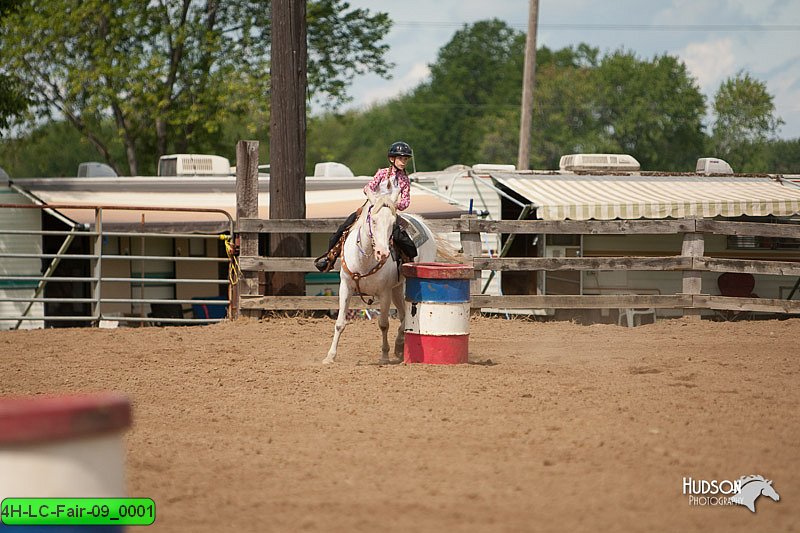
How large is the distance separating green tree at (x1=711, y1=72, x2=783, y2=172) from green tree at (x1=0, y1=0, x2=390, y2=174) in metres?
34.4

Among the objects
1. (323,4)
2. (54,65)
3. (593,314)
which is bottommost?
(593,314)

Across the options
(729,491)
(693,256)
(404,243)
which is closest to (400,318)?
(404,243)

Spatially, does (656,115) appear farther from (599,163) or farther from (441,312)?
(441,312)

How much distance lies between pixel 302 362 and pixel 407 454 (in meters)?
4.20

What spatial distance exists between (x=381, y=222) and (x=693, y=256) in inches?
234

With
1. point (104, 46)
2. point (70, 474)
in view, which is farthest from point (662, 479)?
point (104, 46)

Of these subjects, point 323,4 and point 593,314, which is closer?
point 593,314

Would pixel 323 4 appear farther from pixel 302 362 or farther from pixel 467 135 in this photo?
pixel 467 135

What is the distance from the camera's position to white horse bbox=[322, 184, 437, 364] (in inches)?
332

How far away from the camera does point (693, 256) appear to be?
12.5 metres

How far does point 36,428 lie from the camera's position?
103 inches

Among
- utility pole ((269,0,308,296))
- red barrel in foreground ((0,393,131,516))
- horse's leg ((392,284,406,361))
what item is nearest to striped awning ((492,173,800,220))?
utility pole ((269,0,308,296))

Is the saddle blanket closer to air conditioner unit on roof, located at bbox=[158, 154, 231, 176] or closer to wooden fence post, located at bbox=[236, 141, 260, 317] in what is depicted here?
wooden fence post, located at bbox=[236, 141, 260, 317]

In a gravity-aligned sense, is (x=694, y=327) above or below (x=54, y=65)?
below
